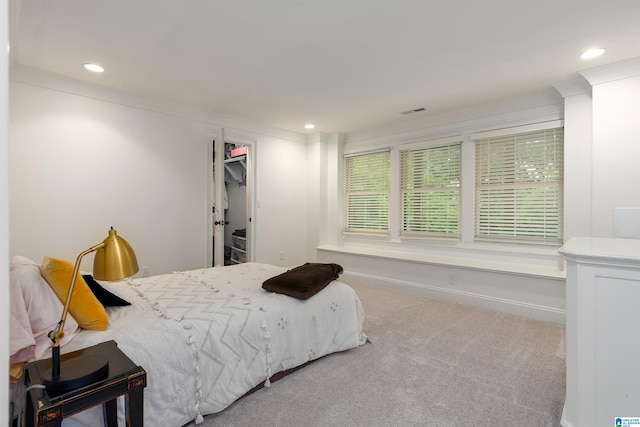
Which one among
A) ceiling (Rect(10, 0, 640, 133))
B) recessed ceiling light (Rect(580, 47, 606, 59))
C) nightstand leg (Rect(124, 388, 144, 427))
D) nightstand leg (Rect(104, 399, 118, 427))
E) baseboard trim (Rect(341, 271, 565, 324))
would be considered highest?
ceiling (Rect(10, 0, 640, 133))

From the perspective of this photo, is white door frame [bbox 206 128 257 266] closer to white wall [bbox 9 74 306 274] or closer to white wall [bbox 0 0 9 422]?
white wall [bbox 9 74 306 274]

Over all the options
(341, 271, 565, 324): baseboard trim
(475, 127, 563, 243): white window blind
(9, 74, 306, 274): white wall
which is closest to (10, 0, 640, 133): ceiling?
(9, 74, 306, 274): white wall

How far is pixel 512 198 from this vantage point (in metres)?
3.89

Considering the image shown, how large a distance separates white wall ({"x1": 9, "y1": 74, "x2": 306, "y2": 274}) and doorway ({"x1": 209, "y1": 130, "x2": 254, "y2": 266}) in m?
0.15

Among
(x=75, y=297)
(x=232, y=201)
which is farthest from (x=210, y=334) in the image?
(x=232, y=201)

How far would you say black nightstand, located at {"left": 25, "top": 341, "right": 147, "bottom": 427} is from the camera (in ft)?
3.49

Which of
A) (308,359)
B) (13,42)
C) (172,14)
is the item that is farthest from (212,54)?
(308,359)

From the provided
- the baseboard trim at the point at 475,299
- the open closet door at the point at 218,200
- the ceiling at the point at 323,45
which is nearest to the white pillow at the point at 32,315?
the ceiling at the point at 323,45

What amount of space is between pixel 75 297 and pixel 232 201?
4636mm

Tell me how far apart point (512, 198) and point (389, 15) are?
109 inches

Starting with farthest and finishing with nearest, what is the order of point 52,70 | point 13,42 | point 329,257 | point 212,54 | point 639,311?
1. point 329,257
2. point 52,70
3. point 212,54
4. point 13,42
5. point 639,311

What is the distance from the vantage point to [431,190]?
4629 mm

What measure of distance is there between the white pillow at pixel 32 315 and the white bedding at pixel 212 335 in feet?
0.32

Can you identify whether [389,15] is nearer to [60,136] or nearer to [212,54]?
[212,54]
